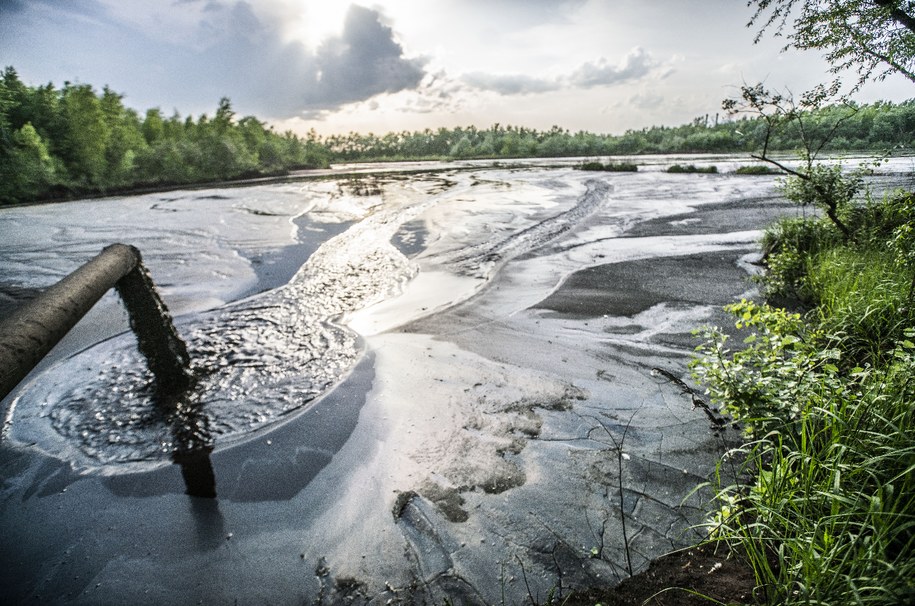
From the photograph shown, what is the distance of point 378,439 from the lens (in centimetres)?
375

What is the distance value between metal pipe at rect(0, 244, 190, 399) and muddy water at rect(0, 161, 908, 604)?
1.48 feet

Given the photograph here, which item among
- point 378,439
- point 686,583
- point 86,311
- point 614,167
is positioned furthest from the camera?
point 614,167

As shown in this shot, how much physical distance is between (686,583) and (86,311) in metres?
4.49

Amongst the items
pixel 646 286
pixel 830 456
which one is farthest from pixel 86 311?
pixel 646 286

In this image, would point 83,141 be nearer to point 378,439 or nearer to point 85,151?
point 85,151

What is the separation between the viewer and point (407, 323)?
20.3 feet

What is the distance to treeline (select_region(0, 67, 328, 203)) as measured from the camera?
23.6 metres

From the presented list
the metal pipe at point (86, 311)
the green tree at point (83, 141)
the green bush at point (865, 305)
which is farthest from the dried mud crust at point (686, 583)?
the green tree at point (83, 141)

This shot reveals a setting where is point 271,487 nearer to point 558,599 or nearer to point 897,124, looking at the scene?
point 558,599

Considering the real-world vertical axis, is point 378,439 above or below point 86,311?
below

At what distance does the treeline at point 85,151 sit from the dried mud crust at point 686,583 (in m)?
32.2

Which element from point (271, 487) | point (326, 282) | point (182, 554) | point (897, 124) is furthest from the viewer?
point (326, 282)

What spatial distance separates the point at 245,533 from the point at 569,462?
2489mm

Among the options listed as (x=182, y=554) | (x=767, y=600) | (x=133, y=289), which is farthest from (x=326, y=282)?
(x=767, y=600)
